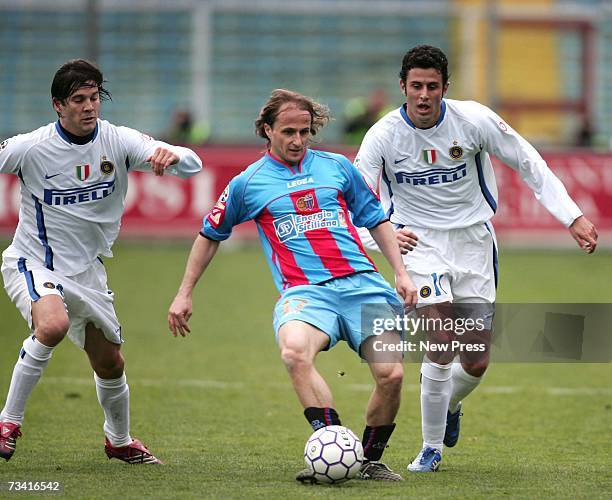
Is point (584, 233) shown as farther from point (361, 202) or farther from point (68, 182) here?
point (68, 182)

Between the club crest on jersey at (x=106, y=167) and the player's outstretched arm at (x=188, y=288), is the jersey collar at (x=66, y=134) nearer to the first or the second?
the club crest on jersey at (x=106, y=167)

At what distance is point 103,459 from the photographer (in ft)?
22.9

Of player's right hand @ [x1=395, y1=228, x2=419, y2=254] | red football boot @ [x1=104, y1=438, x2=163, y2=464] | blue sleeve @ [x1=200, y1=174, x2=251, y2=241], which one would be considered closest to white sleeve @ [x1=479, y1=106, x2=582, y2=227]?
player's right hand @ [x1=395, y1=228, x2=419, y2=254]

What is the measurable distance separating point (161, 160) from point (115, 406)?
1513 millimetres

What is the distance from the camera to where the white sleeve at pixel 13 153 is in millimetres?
6590

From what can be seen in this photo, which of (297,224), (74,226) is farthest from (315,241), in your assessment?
(74,226)

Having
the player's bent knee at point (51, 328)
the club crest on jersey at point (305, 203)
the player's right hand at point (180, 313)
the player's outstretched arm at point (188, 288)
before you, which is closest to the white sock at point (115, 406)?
the player's bent knee at point (51, 328)

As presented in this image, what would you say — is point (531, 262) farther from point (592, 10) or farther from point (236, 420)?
point (236, 420)

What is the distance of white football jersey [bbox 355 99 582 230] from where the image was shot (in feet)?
22.8

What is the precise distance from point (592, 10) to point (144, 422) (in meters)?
17.7

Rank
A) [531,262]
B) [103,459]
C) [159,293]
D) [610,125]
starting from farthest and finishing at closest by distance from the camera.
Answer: [610,125] < [531,262] < [159,293] < [103,459]

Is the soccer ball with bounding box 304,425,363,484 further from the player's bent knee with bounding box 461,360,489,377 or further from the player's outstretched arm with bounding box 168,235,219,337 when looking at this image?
the player's bent knee with bounding box 461,360,489,377

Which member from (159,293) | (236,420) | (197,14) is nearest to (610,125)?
(197,14)

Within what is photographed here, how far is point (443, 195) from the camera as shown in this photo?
7035 mm
